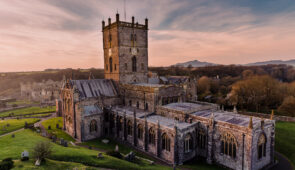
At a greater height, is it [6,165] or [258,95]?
[258,95]

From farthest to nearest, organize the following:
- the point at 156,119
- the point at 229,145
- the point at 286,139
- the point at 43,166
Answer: the point at 286,139 < the point at 156,119 < the point at 229,145 < the point at 43,166

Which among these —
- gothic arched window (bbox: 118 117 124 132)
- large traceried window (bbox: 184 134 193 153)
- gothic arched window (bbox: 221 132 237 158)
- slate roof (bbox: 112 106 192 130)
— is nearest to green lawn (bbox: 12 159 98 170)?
slate roof (bbox: 112 106 192 130)

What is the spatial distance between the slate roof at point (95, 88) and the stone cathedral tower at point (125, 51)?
244 centimetres

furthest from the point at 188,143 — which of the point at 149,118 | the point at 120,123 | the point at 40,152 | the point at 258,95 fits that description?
the point at 258,95

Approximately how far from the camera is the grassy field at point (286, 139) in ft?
98.1

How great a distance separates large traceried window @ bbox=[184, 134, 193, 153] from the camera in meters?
26.3

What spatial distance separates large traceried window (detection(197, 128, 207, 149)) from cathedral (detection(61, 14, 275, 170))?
0.20ft

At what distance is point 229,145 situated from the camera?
2414cm

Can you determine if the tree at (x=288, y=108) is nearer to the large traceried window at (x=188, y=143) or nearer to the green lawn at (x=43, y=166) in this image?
the large traceried window at (x=188, y=143)

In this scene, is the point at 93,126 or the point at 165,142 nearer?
the point at 165,142

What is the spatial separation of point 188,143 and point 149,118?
762 cm

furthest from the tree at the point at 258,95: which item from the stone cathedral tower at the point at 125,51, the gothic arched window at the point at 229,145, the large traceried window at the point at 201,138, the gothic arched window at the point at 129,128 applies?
the gothic arched window at the point at 129,128

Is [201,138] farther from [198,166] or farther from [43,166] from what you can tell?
[43,166]

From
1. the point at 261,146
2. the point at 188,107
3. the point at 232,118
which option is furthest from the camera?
the point at 188,107
